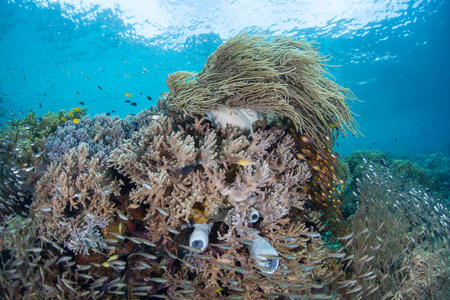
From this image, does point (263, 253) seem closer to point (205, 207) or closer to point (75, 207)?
point (205, 207)

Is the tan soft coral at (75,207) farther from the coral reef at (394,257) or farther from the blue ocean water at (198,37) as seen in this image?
the blue ocean water at (198,37)

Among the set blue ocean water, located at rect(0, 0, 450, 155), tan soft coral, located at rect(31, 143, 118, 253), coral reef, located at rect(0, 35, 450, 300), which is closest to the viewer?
coral reef, located at rect(0, 35, 450, 300)

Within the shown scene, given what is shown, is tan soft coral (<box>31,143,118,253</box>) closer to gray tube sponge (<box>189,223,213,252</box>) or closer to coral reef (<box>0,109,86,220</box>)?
coral reef (<box>0,109,86,220</box>)

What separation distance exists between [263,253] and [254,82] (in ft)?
10.1

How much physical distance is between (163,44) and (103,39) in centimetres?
829

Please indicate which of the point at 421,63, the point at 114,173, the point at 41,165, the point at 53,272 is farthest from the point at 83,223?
the point at 421,63

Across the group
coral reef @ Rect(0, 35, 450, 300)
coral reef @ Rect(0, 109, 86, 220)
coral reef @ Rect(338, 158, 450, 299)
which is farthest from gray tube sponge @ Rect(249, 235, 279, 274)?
coral reef @ Rect(0, 109, 86, 220)

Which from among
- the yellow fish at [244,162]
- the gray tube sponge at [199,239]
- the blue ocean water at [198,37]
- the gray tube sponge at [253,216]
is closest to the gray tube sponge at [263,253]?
the gray tube sponge at [253,216]

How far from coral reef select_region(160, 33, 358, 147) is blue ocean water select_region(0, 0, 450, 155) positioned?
12.7 m

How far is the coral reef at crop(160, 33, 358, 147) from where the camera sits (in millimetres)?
3990

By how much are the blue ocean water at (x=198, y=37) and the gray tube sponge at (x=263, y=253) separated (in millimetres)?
14733

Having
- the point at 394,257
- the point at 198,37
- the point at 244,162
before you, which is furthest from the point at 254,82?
the point at 198,37

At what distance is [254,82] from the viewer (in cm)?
411

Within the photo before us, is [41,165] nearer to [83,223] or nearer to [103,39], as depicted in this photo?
[83,223]
